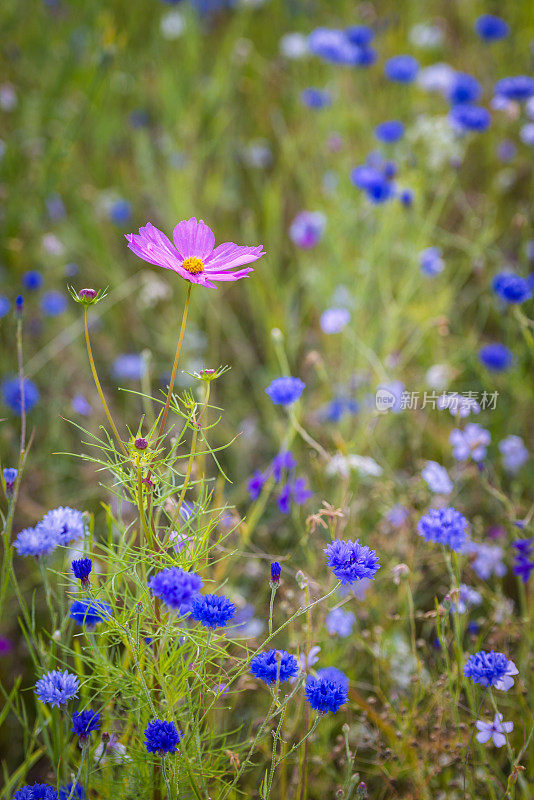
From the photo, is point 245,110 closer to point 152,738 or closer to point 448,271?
point 448,271

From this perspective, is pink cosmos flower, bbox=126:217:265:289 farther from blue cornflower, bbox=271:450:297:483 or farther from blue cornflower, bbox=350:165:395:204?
blue cornflower, bbox=350:165:395:204

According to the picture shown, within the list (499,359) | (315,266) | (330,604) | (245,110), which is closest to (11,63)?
(245,110)

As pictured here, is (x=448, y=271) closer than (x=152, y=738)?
No

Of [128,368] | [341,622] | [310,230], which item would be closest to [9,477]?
Answer: [341,622]

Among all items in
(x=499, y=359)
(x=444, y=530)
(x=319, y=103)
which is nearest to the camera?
(x=444, y=530)

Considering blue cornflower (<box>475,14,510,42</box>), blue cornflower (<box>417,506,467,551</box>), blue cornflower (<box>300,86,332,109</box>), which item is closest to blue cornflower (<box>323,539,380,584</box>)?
blue cornflower (<box>417,506,467,551</box>)

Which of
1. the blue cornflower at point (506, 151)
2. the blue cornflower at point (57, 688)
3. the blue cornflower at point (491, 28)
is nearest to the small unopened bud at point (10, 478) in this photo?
the blue cornflower at point (57, 688)

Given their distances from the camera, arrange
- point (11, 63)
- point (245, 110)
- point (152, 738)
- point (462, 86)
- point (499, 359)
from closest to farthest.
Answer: point (152, 738) < point (499, 359) < point (462, 86) < point (11, 63) < point (245, 110)
